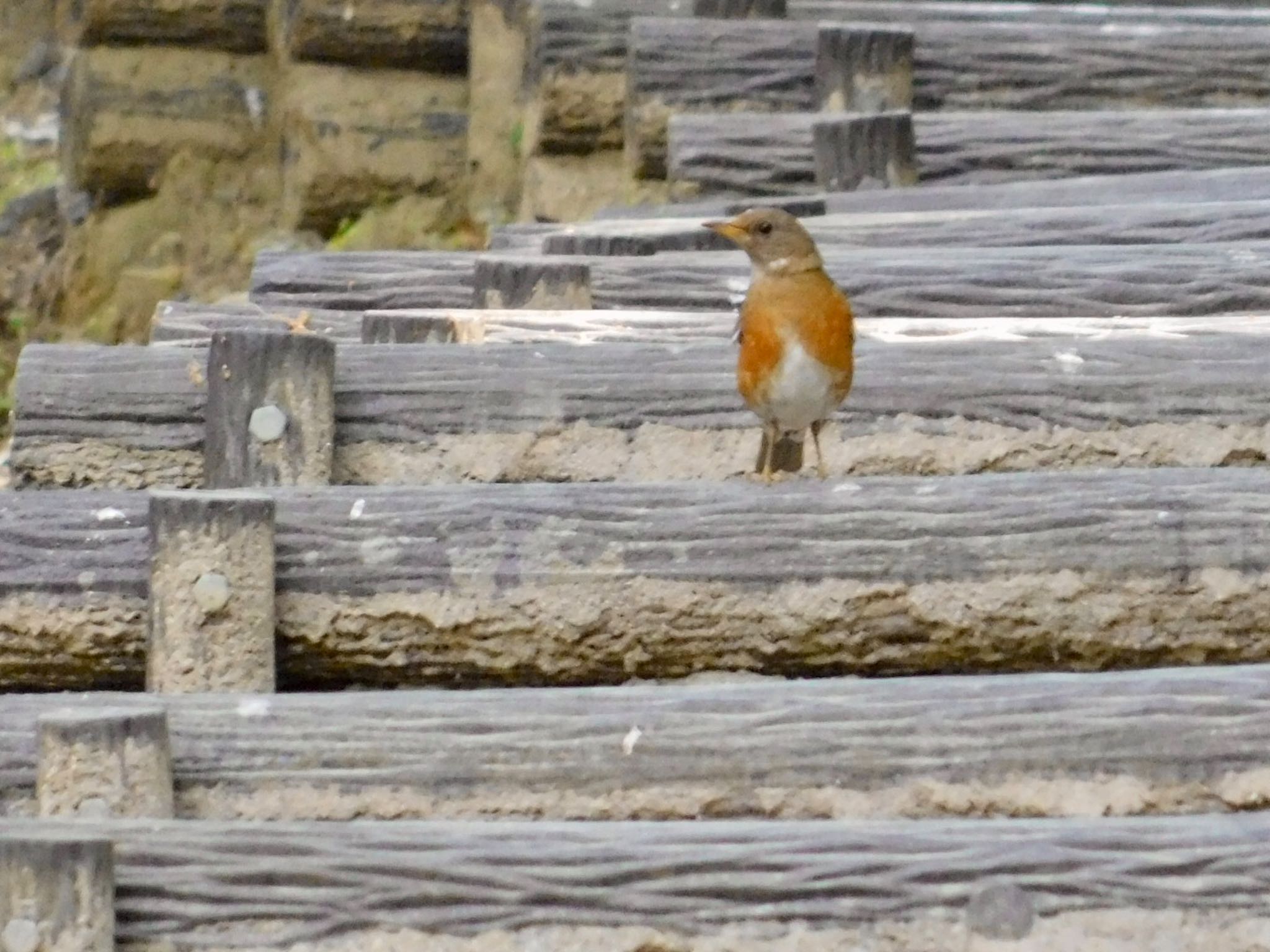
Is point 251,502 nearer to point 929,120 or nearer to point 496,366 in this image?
point 496,366

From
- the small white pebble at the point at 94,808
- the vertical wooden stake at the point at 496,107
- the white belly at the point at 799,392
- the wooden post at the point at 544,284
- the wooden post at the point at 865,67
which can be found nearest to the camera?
the small white pebble at the point at 94,808

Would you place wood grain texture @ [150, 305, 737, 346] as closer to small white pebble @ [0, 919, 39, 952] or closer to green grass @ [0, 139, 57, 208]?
small white pebble @ [0, 919, 39, 952]

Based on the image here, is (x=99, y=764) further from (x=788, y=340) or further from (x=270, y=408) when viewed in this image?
(x=788, y=340)

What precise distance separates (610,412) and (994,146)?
2.06 m

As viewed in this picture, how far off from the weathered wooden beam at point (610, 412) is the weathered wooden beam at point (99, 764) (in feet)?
2.42

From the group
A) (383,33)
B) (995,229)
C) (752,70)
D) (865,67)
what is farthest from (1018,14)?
(383,33)

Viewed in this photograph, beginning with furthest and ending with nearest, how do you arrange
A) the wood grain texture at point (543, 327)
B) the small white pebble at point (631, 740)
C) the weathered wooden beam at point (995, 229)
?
the weathered wooden beam at point (995, 229) → the wood grain texture at point (543, 327) → the small white pebble at point (631, 740)

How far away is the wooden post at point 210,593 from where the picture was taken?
9.29 ft

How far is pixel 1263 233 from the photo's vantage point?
414cm

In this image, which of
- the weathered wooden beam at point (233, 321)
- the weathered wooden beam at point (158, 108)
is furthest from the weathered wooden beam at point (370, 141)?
the weathered wooden beam at point (233, 321)

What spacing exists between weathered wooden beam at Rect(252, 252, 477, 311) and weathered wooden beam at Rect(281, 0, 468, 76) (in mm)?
2320

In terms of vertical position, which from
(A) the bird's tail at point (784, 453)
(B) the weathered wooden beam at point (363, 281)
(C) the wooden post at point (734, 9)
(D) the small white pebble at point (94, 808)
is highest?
(C) the wooden post at point (734, 9)

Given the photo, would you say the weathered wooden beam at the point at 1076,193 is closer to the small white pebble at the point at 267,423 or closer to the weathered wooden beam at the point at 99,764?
the small white pebble at the point at 267,423

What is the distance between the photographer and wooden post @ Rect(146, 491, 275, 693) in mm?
2830
